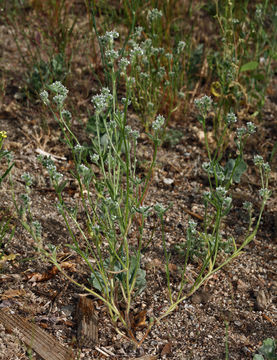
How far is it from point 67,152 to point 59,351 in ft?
4.79

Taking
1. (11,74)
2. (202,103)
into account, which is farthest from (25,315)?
(11,74)

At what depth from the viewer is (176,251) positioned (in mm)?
2523

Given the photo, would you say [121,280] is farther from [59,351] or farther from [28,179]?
[28,179]

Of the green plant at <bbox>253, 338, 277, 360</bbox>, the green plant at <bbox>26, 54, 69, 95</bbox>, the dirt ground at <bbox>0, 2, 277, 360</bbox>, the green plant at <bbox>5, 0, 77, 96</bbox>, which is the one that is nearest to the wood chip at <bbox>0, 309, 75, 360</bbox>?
the dirt ground at <bbox>0, 2, 277, 360</bbox>

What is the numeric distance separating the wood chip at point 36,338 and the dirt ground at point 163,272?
30 mm

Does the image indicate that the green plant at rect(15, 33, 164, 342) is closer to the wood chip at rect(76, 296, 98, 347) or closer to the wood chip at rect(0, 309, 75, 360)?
the wood chip at rect(76, 296, 98, 347)

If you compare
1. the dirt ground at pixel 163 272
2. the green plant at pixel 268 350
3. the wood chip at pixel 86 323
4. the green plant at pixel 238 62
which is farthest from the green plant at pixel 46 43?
the green plant at pixel 268 350

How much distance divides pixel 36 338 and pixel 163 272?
0.73 metres

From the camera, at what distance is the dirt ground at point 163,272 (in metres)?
2.07

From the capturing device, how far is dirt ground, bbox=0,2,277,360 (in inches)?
81.7

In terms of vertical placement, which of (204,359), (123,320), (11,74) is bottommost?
(204,359)

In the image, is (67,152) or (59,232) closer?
(59,232)

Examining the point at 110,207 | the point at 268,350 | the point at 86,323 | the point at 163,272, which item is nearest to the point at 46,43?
the point at 163,272

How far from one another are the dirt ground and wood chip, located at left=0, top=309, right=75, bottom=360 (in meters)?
0.03
